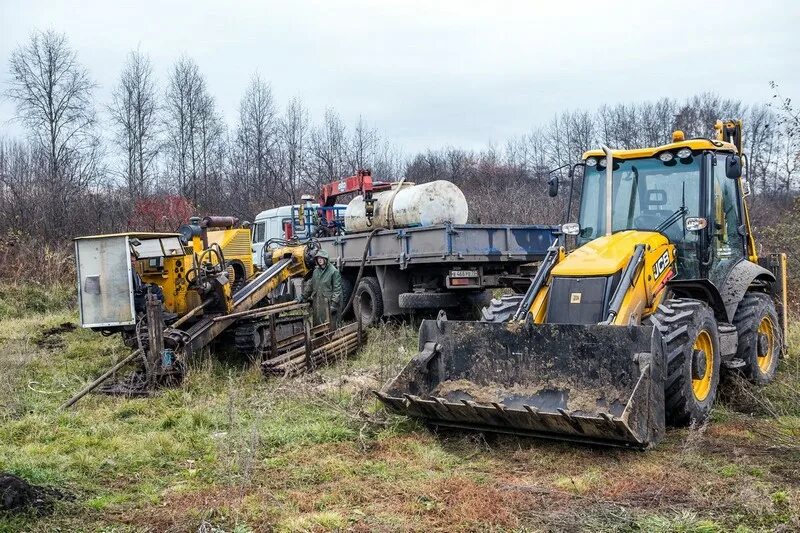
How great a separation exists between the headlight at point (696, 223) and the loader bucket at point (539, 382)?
6.25 feet

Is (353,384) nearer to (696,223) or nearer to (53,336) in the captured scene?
(696,223)

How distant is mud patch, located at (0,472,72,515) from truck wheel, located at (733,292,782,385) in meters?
6.41

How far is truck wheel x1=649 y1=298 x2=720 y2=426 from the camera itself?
655 cm

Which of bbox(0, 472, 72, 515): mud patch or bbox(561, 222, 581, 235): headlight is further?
bbox(561, 222, 581, 235): headlight

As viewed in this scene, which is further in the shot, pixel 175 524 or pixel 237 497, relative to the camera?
pixel 237 497

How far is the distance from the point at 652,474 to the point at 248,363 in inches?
262

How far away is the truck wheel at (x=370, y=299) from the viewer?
546 inches

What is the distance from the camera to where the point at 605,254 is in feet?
23.9

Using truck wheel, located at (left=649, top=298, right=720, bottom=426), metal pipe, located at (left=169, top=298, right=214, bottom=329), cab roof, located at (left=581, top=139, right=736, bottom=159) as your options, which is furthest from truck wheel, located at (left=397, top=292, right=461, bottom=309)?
truck wheel, located at (left=649, top=298, right=720, bottom=426)

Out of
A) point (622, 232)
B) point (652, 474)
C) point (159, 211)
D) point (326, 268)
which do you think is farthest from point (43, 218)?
point (652, 474)

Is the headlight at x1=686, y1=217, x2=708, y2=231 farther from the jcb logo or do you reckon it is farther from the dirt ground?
the dirt ground

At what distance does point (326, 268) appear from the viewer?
41.4 ft

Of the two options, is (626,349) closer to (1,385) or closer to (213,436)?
(213,436)

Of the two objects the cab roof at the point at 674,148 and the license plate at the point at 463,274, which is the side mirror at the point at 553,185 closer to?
the cab roof at the point at 674,148
